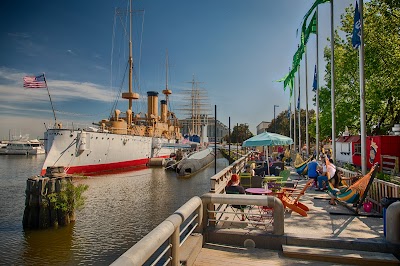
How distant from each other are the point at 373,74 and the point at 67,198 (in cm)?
2454

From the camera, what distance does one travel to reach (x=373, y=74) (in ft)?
79.6

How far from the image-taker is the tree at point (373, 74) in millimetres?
20500

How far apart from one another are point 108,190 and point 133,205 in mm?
6126

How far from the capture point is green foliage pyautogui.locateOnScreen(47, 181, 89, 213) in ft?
40.9

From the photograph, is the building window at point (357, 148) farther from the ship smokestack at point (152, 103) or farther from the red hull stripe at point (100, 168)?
the ship smokestack at point (152, 103)

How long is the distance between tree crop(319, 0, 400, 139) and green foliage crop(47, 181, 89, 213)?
69.3ft

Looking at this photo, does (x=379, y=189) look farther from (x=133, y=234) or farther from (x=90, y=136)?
(x=90, y=136)

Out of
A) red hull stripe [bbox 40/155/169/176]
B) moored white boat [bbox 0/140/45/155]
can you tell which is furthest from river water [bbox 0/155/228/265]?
moored white boat [bbox 0/140/45/155]

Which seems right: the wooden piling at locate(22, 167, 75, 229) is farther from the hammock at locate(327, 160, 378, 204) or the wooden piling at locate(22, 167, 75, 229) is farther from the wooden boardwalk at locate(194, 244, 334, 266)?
the hammock at locate(327, 160, 378, 204)

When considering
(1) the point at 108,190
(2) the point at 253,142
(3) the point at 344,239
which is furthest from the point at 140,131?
(3) the point at 344,239

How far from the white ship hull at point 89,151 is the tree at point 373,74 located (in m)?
25.8

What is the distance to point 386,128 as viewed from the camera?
27719 millimetres

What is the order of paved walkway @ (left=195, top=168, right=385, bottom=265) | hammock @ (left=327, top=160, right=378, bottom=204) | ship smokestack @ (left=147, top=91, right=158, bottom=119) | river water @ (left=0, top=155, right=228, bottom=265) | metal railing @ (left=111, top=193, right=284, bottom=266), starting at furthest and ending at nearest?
1. ship smokestack @ (left=147, top=91, right=158, bottom=119)
2. river water @ (left=0, top=155, right=228, bottom=265)
3. hammock @ (left=327, top=160, right=378, bottom=204)
4. paved walkway @ (left=195, top=168, right=385, bottom=265)
5. metal railing @ (left=111, top=193, right=284, bottom=266)

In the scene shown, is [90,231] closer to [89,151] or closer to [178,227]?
[178,227]
